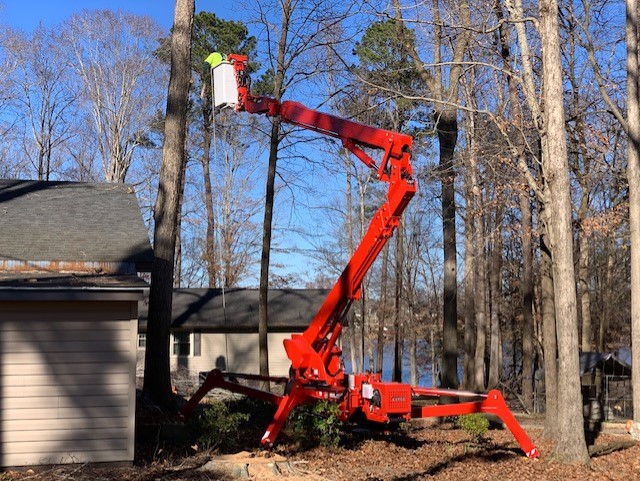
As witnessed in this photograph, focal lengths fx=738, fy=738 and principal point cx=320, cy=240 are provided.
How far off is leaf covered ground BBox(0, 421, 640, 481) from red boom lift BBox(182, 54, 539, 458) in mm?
621

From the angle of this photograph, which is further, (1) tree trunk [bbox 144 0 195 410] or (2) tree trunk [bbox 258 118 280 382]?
(2) tree trunk [bbox 258 118 280 382]

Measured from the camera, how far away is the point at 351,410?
39.2 feet

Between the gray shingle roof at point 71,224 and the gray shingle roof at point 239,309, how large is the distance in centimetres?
1366

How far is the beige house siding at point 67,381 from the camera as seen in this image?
30.5ft

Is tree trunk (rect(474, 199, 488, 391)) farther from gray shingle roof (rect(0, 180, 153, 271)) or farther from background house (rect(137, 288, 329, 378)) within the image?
gray shingle roof (rect(0, 180, 153, 271))

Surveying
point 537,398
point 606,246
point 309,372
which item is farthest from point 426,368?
point 309,372

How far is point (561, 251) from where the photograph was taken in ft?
40.6

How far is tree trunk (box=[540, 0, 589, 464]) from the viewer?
12.0 m

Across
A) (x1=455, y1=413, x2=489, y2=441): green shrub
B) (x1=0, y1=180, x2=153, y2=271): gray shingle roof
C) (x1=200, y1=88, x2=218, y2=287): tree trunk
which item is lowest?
(x1=455, y1=413, x2=489, y2=441): green shrub

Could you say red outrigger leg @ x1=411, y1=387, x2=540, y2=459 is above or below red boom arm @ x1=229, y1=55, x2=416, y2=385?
below

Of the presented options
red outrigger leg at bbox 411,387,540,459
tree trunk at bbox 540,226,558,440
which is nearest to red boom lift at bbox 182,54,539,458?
red outrigger leg at bbox 411,387,540,459

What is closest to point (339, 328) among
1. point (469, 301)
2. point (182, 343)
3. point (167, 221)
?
point (167, 221)

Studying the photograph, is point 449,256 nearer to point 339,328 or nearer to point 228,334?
point 339,328

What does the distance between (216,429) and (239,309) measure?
18.0 m
